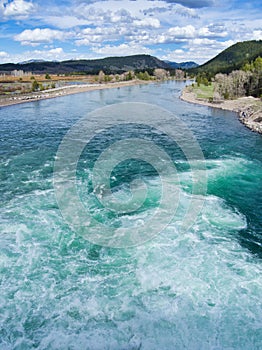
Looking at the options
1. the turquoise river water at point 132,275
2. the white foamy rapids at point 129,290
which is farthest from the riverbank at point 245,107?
the white foamy rapids at point 129,290

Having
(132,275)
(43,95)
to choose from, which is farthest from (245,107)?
(132,275)

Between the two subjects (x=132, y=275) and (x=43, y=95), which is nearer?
(x=132, y=275)

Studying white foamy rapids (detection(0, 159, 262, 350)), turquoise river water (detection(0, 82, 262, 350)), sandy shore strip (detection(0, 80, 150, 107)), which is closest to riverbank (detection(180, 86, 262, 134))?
turquoise river water (detection(0, 82, 262, 350))

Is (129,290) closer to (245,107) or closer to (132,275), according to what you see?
(132,275)

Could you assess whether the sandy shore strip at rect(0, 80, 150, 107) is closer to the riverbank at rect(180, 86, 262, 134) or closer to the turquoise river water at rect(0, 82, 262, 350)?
the riverbank at rect(180, 86, 262, 134)

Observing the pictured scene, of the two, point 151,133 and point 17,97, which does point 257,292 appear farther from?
point 17,97

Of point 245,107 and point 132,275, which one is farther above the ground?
point 245,107
